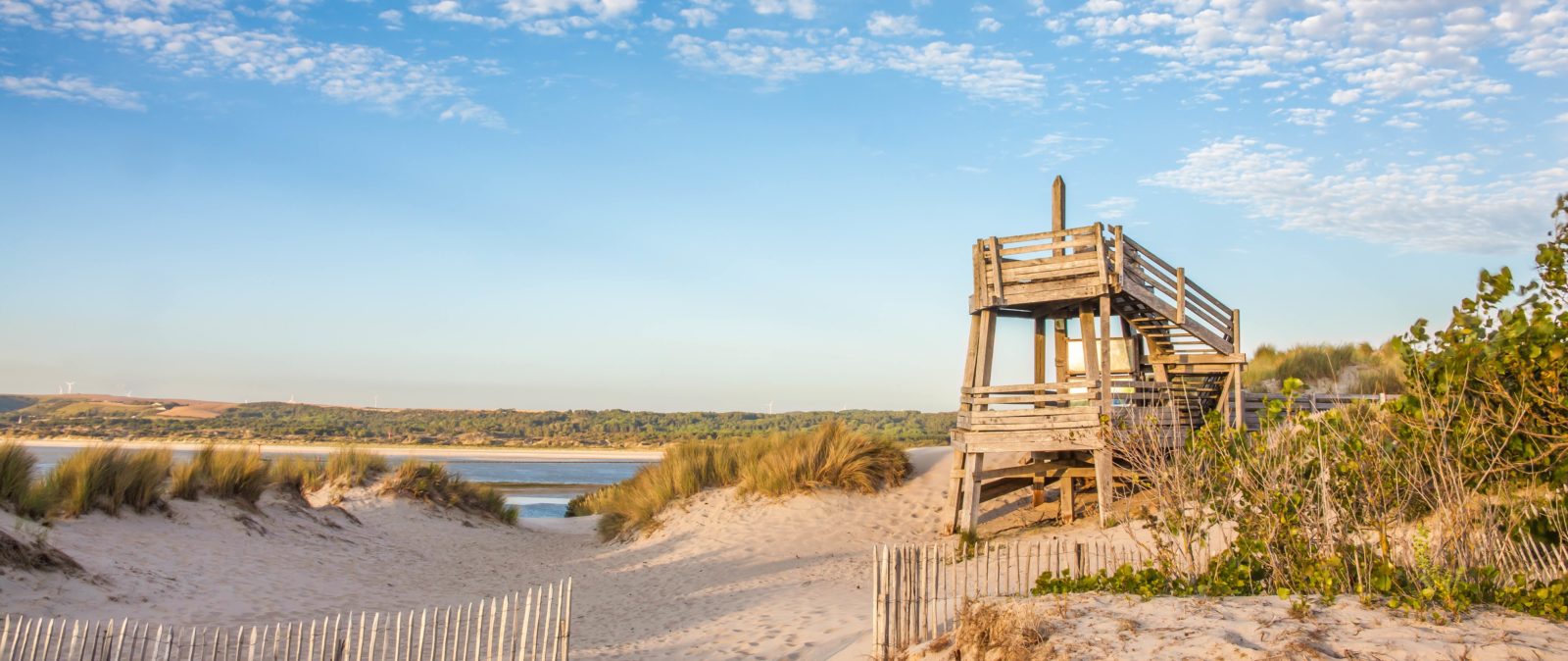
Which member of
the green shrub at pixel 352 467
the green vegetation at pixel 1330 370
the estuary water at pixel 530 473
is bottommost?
the estuary water at pixel 530 473

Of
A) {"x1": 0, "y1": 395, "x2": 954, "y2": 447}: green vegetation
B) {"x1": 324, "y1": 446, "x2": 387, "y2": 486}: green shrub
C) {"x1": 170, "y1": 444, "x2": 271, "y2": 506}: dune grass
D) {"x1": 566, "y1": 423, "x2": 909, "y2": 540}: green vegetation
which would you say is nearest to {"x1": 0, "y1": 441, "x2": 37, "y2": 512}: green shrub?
{"x1": 170, "y1": 444, "x2": 271, "y2": 506}: dune grass

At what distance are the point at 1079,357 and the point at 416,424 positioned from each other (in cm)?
9947

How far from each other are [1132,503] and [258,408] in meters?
115

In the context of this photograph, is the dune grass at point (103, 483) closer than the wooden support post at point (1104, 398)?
Yes

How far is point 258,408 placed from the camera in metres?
114

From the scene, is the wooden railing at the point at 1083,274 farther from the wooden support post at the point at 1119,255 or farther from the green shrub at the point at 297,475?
the green shrub at the point at 297,475

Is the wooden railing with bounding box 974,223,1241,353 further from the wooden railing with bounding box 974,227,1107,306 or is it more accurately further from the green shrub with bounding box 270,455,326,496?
the green shrub with bounding box 270,455,326,496

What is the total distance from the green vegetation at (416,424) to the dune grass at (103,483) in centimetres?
5880

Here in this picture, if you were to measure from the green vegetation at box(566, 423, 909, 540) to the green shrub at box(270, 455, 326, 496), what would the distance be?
6527mm

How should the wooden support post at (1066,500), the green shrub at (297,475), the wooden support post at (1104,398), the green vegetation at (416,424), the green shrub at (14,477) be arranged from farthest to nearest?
the green vegetation at (416,424), the green shrub at (297,475), the wooden support post at (1066,500), the wooden support post at (1104,398), the green shrub at (14,477)

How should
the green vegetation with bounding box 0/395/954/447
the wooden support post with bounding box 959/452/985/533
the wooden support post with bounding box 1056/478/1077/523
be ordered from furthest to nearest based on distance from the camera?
1. the green vegetation with bounding box 0/395/954/447
2. the wooden support post with bounding box 1056/478/1077/523
3. the wooden support post with bounding box 959/452/985/533

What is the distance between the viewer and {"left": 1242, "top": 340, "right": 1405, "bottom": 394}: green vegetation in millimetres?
26391

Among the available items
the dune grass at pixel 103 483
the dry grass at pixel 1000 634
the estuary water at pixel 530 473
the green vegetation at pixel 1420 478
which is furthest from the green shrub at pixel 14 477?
the estuary water at pixel 530 473

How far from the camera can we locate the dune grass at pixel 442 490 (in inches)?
936
